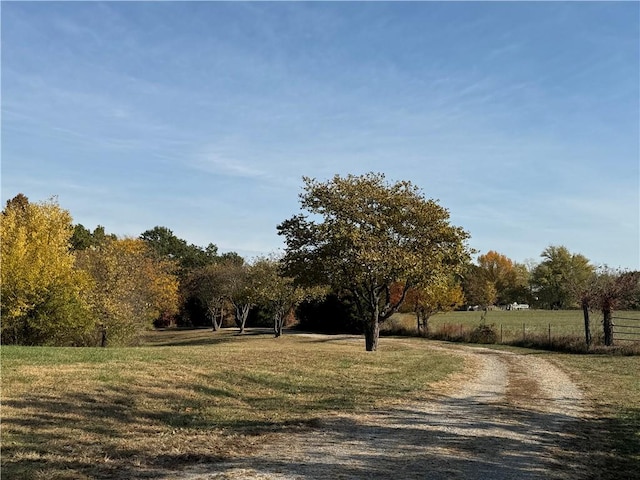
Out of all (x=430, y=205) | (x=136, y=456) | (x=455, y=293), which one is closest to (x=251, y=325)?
(x=455, y=293)

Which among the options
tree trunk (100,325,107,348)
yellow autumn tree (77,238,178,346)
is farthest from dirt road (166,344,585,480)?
tree trunk (100,325,107,348)

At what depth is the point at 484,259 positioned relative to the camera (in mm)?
112750

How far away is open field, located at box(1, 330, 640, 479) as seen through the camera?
7.03 metres

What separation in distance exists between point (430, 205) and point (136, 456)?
794 inches

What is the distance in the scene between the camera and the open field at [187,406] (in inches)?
277

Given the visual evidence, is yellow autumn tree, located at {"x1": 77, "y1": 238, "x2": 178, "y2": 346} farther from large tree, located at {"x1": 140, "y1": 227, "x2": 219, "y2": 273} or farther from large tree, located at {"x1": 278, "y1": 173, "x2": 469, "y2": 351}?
large tree, located at {"x1": 140, "y1": 227, "x2": 219, "y2": 273}

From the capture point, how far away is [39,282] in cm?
2731

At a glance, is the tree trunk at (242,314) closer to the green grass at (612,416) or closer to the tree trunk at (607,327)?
the tree trunk at (607,327)

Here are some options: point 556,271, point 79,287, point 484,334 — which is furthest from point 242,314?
point 556,271

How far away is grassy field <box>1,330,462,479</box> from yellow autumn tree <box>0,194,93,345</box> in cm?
1145

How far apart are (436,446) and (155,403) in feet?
17.6

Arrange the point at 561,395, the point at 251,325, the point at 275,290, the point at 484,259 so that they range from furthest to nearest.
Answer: the point at 484,259 → the point at 251,325 → the point at 275,290 → the point at 561,395

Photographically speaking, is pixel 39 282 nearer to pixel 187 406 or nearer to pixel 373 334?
pixel 373 334

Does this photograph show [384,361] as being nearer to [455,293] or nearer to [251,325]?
[455,293]
